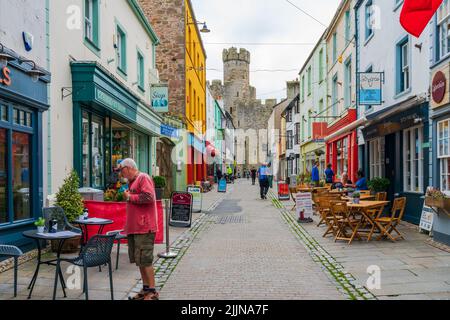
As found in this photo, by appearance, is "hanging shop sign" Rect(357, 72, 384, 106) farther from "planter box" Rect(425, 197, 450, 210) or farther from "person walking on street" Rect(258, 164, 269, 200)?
"person walking on street" Rect(258, 164, 269, 200)

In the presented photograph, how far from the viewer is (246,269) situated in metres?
7.14

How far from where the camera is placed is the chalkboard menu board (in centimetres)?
1108

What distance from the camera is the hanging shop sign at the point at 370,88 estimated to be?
14078 millimetres

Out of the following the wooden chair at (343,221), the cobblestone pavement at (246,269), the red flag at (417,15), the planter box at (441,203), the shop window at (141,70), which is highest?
the shop window at (141,70)

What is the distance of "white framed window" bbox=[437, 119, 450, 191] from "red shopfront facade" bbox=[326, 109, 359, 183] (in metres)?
7.66

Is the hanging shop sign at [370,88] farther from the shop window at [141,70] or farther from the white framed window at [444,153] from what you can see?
the shop window at [141,70]

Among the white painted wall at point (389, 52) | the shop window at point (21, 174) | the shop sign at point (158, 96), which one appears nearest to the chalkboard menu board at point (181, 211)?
the shop window at point (21, 174)

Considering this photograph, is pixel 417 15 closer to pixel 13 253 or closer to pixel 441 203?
pixel 441 203

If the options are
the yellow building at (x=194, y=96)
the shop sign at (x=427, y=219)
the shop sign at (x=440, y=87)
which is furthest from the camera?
the yellow building at (x=194, y=96)

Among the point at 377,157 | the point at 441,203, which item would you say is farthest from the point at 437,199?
the point at 377,157

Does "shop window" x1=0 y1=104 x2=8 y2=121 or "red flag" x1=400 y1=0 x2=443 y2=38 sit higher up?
"red flag" x1=400 y1=0 x2=443 y2=38

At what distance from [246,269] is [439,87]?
18.3ft

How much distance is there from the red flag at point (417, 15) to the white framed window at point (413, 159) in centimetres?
363

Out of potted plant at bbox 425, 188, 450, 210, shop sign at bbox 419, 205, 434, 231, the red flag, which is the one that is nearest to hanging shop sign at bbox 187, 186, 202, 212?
shop sign at bbox 419, 205, 434, 231
